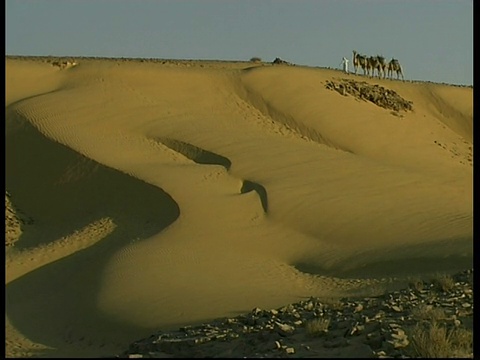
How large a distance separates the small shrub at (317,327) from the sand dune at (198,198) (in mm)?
2394

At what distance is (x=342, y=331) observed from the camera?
24.5ft

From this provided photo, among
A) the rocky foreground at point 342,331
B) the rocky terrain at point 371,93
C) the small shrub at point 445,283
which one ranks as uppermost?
the rocky terrain at point 371,93

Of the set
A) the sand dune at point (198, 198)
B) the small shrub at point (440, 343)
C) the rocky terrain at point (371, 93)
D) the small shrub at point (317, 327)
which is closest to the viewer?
the small shrub at point (440, 343)

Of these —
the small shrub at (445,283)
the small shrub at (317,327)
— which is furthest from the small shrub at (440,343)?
the small shrub at (445,283)

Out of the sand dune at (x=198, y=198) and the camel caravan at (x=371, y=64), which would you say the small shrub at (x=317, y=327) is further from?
the camel caravan at (x=371, y=64)

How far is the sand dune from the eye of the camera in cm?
1122

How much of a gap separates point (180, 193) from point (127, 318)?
645 centimetres


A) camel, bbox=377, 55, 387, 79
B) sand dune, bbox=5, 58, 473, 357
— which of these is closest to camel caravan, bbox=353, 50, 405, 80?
camel, bbox=377, 55, 387, 79

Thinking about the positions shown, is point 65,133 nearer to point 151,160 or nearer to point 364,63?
point 151,160

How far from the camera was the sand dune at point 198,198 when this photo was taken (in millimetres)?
11219

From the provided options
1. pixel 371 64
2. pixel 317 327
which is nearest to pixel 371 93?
pixel 371 64

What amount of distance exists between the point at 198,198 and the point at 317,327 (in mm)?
8759

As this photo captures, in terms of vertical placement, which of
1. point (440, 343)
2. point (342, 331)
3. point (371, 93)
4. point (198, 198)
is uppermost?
point (371, 93)

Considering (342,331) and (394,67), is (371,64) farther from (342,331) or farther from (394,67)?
(342,331)
